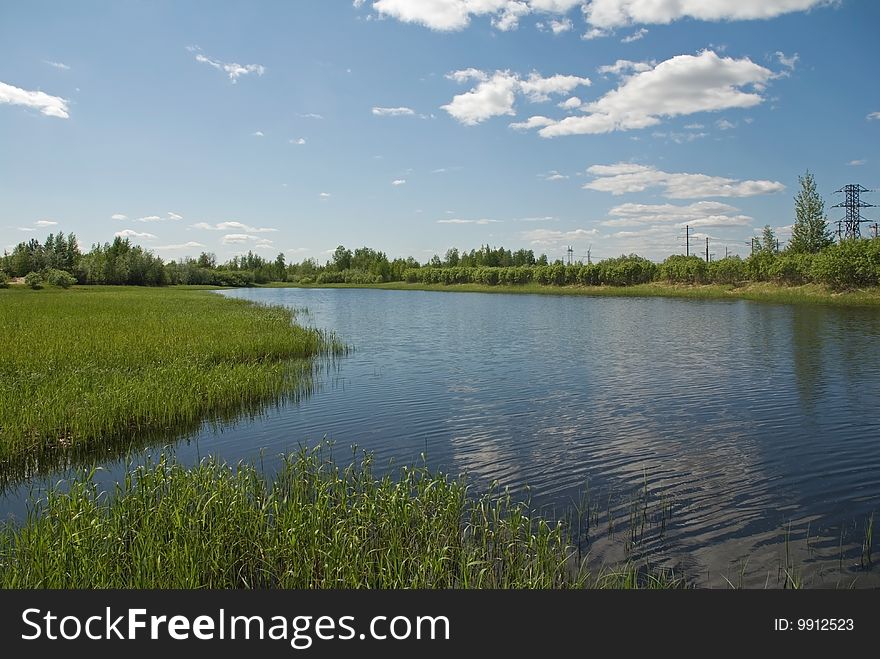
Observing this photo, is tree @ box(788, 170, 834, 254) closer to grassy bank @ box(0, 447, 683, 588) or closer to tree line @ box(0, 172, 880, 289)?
tree line @ box(0, 172, 880, 289)

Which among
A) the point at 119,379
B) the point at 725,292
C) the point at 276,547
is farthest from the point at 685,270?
the point at 276,547

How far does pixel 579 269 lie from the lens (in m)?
113

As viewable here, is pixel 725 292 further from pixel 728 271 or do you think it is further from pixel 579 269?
pixel 579 269

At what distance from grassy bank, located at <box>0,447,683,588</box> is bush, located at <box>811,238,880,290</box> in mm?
66913

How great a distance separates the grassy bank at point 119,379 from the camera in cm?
1247

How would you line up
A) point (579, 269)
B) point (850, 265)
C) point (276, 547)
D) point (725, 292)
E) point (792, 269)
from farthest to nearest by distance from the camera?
point (579, 269) < point (725, 292) < point (792, 269) < point (850, 265) < point (276, 547)

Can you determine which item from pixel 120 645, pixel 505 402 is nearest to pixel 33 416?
pixel 120 645

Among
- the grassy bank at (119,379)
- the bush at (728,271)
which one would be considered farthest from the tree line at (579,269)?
the grassy bank at (119,379)

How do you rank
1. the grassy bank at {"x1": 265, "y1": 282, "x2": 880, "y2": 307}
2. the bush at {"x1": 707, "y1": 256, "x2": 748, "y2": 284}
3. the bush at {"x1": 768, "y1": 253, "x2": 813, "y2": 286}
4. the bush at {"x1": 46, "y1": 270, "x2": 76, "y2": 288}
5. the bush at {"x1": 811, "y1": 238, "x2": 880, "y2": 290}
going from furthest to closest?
the bush at {"x1": 46, "y1": 270, "x2": 76, "y2": 288}, the bush at {"x1": 707, "y1": 256, "x2": 748, "y2": 284}, the bush at {"x1": 768, "y1": 253, "x2": 813, "y2": 286}, the bush at {"x1": 811, "y1": 238, "x2": 880, "y2": 290}, the grassy bank at {"x1": 265, "y1": 282, "x2": 880, "y2": 307}

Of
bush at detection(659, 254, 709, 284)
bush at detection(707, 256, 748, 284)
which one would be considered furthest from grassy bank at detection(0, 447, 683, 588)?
bush at detection(659, 254, 709, 284)

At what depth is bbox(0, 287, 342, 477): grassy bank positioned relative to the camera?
12469 millimetres

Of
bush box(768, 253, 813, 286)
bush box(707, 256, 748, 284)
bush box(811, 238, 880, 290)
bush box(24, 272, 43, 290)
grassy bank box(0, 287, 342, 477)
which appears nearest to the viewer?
grassy bank box(0, 287, 342, 477)

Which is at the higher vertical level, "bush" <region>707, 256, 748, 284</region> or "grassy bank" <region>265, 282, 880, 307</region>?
"bush" <region>707, 256, 748, 284</region>

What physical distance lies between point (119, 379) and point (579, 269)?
104634 mm
